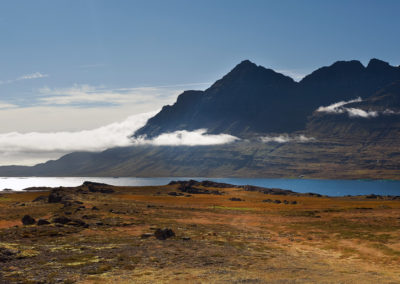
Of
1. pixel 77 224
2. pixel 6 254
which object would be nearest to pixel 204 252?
pixel 6 254

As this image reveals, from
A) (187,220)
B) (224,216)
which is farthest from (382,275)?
(224,216)

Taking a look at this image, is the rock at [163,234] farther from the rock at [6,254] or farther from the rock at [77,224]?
the rock at [6,254]

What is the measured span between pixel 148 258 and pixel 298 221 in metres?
37.1

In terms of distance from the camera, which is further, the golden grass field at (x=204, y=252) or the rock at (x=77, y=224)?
the rock at (x=77, y=224)

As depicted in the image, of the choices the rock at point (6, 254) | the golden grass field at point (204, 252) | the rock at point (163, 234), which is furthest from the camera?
the rock at point (163, 234)

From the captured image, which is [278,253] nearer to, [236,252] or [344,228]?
[236,252]

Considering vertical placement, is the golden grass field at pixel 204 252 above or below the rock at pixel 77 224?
below

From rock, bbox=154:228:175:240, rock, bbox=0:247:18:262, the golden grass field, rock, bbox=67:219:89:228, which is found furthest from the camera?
rock, bbox=67:219:89:228

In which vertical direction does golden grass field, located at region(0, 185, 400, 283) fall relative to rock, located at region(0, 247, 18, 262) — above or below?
below

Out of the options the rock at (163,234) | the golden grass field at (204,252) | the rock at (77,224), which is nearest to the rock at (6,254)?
the golden grass field at (204,252)

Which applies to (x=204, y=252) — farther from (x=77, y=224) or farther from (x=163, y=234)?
(x=77, y=224)

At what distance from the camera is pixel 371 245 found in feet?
128

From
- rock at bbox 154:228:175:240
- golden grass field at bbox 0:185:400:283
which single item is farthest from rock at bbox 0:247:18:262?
rock at bbox 154:228:175:240

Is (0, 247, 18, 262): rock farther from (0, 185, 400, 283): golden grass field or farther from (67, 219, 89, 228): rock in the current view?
(67, 219, 89, 228): rock
